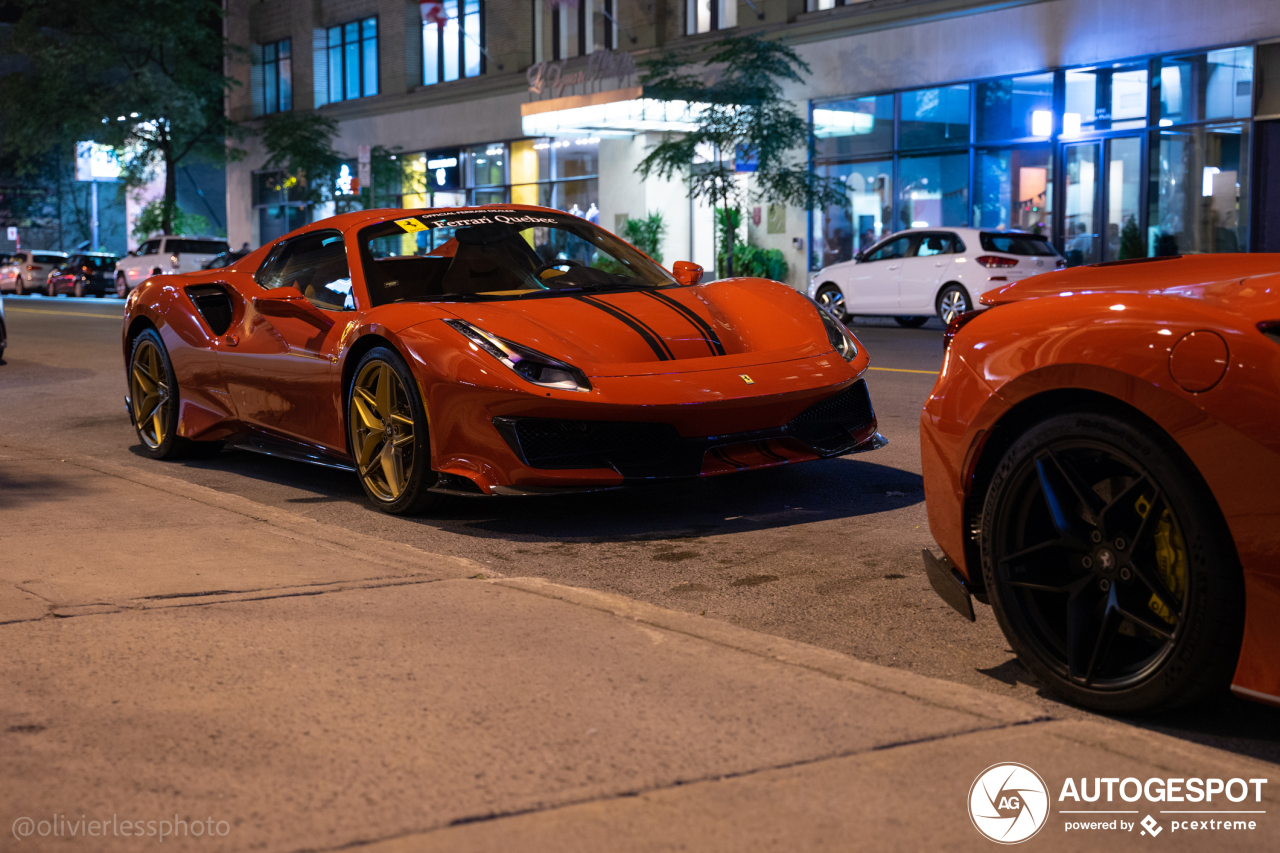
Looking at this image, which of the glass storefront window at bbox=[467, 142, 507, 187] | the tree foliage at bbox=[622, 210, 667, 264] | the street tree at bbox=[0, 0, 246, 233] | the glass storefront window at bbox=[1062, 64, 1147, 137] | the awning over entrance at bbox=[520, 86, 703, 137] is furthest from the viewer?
the street tree at bbox=[0, 0, 246, 233]

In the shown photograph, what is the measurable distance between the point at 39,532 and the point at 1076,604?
13.7ft

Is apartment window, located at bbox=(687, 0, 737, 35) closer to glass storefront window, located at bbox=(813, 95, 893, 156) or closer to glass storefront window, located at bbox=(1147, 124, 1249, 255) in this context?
glass storefront window, located at bbox=(813, 95, 893, 156)

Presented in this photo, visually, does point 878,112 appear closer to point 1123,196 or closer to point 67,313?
point 1123,196

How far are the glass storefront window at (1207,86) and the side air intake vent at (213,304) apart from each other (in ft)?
61.1

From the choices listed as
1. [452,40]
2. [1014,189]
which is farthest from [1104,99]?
[452,40]

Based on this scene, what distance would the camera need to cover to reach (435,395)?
5.84 metres

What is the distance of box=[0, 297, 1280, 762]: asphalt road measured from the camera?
3.93m

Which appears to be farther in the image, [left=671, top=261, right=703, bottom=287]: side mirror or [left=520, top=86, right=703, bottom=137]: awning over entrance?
[left=520, top=86, right=703, bottom=137]: awning over entrance

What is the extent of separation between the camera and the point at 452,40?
3912cm

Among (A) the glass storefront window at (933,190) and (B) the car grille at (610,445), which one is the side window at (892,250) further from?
(B) the car grille at (610,445)

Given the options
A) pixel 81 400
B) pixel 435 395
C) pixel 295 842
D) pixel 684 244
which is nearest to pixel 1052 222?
pixel 684 244

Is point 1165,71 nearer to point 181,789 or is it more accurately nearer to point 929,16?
point 929,16

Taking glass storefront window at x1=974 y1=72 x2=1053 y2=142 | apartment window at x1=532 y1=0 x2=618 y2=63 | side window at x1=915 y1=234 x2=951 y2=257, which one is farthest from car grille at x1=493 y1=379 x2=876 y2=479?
apartment window at x1=532 y1=0 x2=618 y2=63

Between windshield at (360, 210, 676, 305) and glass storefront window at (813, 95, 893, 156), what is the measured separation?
70.1 feet
